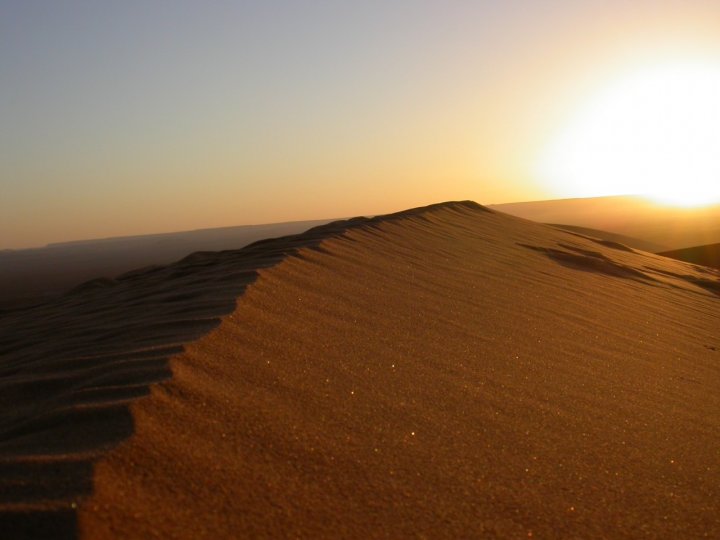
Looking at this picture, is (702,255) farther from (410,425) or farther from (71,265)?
(71,265)

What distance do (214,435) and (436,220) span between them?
253 inches

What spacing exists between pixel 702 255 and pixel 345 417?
463 inches

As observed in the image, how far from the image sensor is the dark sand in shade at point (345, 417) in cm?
132

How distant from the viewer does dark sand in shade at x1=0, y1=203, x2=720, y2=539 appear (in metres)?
1.32

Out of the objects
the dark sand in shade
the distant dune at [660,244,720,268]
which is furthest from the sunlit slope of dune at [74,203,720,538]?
the distant dune at [660,244,720,268]

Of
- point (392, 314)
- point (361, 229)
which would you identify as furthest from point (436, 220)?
point (392, 314)

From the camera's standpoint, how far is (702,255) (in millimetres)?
11742

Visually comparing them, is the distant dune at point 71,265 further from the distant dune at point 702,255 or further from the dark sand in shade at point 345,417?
the distant dune at point 702,255

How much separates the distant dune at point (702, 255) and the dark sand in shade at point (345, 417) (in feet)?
27.3

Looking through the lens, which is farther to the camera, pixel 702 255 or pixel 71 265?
pixel 71 265

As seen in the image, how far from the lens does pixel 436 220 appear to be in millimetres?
7766

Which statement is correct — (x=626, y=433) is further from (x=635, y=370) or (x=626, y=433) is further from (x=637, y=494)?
(x=635, y=370)

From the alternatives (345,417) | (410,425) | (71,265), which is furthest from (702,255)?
(71,265)

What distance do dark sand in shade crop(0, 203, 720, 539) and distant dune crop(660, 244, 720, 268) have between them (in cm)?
831
